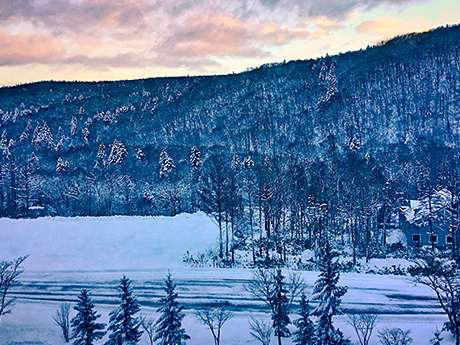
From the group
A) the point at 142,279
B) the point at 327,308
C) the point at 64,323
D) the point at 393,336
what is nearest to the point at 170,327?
the point at 64,323

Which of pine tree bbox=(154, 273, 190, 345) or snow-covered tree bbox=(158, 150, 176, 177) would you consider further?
snow-covered tree bbox=(158, 150, 176, 177)

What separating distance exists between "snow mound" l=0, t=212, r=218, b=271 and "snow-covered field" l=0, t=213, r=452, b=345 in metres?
0.09

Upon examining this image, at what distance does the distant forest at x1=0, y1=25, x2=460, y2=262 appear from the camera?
35375 mm

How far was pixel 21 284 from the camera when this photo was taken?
20.3 metres

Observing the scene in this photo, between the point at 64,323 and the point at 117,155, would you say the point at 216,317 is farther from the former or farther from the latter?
the point at 117,155

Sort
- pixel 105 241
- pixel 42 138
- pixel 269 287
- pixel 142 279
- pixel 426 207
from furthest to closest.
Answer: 1. pixel 42 138
2. pixel 426 207
3. pixel 105 241
4. pixel 142 279
5. pixel 269 287

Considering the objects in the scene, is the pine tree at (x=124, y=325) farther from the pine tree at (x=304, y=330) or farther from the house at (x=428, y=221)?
the house at (x=428, y=221)

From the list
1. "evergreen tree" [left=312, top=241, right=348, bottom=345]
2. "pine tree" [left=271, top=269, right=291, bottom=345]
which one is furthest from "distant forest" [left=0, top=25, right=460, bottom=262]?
"evergreen tree" [left=312, top=241, right=348, bottom=345]

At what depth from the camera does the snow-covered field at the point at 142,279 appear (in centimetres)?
1509

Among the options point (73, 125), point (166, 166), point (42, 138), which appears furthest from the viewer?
point (73, 125)

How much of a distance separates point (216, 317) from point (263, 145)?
77.8 m

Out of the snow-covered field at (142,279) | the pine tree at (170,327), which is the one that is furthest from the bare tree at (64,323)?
the pine tree at (170,327)

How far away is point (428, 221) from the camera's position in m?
31.3

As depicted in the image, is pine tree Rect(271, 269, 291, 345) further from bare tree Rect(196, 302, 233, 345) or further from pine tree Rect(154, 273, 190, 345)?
pine tree Rect(154, 273, 190, 345)
